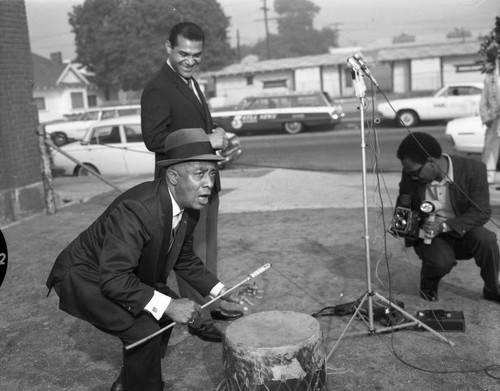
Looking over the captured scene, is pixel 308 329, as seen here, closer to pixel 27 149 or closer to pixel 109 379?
pixel 109 379

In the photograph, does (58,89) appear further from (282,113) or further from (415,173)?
(415,173)

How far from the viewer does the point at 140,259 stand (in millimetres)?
3307

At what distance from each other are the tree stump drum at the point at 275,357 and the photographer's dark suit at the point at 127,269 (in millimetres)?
436

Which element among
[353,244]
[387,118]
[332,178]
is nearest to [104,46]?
[387,118]

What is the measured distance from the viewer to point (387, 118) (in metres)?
23.5

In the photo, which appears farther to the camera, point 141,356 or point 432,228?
point 432,228

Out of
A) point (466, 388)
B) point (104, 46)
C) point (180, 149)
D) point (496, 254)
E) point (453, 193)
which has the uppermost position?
point (104, 46)

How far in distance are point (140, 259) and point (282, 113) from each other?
2012 cm

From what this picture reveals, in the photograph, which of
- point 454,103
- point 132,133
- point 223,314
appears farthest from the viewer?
point 454,103

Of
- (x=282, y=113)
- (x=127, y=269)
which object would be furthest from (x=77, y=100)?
(x=127, y=269)

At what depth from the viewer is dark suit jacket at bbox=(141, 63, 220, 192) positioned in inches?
173

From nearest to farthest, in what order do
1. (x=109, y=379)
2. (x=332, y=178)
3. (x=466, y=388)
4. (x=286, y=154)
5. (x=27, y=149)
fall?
1. (x=466, y=388)
2. (x=109, y=379)
3. (x=27, y=149)
4. (x=332, y=178)
5. (x=286, y=154)

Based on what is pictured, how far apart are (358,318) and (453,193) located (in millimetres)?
1153

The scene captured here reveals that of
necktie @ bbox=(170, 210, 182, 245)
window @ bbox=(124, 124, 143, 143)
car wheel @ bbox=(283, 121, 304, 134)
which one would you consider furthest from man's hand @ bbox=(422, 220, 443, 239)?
car wheel @ bbox=(283, 121, 304, 134)
